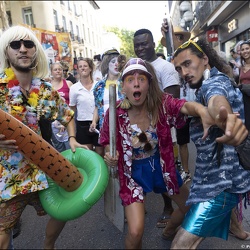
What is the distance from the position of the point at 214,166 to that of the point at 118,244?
1.49 metres

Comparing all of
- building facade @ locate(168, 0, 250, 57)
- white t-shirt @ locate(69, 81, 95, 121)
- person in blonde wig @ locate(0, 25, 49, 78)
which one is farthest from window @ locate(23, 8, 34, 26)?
person in blonde wig @ locate(0, 25, 49, 78)

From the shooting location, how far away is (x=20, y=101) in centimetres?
210

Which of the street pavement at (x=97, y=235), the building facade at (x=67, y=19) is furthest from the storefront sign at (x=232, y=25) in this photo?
the street pavement at (x=97, y=235)

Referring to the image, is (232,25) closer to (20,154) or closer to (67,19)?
(20,154)

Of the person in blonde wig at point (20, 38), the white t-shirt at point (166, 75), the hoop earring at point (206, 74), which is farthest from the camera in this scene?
the white t-shirt at point (166, 75)

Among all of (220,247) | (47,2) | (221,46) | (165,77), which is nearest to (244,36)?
(221,46)

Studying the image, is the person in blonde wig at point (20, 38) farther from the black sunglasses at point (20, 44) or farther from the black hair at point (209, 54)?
the black hair at point (209, 54)

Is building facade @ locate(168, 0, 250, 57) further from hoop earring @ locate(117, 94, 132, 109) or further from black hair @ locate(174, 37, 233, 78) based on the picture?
hoop earring @ locate(117, 94, 132, 109)

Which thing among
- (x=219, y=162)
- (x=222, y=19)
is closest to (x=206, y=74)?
(x=219, y=162)

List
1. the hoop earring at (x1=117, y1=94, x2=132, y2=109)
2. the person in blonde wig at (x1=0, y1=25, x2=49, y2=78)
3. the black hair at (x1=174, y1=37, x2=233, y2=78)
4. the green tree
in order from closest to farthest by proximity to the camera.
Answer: the black hair at (x1=174, y1=37, x2=233, y2=78) < the person in blonde wig at (x1=0, y1=25, x2=49, y2=78) < the hoop earring at (x1=117, y1=94, x2=132, y2=109) < the green tree

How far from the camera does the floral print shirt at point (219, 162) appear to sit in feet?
5.69

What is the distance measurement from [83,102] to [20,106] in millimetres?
2248

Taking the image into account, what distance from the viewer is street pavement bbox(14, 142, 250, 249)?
2.70 m

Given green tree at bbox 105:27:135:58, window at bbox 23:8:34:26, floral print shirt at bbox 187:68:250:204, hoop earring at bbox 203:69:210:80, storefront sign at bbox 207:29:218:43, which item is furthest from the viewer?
green tree at bbox 105:27:135:58
